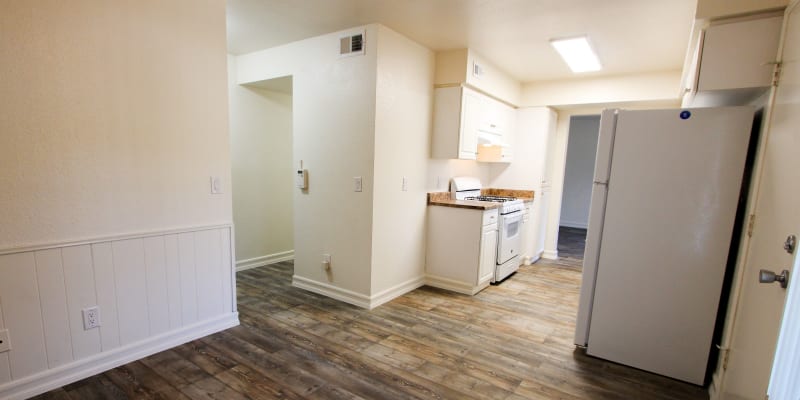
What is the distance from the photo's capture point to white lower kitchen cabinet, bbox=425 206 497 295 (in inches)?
144

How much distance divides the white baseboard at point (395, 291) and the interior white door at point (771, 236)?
8.01 ft

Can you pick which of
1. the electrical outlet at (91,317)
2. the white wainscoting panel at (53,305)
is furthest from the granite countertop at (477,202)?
the white wainscoting panel at (53,305)

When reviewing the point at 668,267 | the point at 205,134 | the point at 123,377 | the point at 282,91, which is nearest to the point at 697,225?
the point at 668,267

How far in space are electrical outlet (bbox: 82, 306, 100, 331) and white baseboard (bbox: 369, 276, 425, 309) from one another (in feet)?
6.36

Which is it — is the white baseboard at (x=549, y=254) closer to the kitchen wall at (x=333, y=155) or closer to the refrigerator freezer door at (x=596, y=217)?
the refrigerator freezer door at (x=596, y=217)

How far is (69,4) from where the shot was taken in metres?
1.92

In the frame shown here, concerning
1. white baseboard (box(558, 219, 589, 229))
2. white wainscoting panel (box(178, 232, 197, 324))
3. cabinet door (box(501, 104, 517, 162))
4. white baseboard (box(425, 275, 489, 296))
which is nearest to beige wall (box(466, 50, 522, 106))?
cabinet door (box(501, 104, 517, 162))

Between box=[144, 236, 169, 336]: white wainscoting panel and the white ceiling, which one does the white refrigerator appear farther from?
box=[144, 236, 169, 336]: white wainscoting panel

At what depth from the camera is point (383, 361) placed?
240 cm

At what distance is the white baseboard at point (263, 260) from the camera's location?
14.0 feet

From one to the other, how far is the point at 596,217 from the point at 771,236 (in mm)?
914

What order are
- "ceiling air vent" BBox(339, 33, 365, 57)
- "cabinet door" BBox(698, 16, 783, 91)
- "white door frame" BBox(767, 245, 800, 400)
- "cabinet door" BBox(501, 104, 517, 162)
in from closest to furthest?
"white door frame" BBox(767, 245, 800, 400) < "cabinet door" BBox(698, 16, 783, 91) < "ceiling air vent" BBox(339, 33, 365, 57) < "cabinet door" BBox(501, 104, 517, 162)

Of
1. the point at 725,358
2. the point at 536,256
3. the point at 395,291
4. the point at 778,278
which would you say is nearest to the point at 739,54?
the point at 778,278

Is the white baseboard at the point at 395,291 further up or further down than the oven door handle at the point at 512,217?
further down
